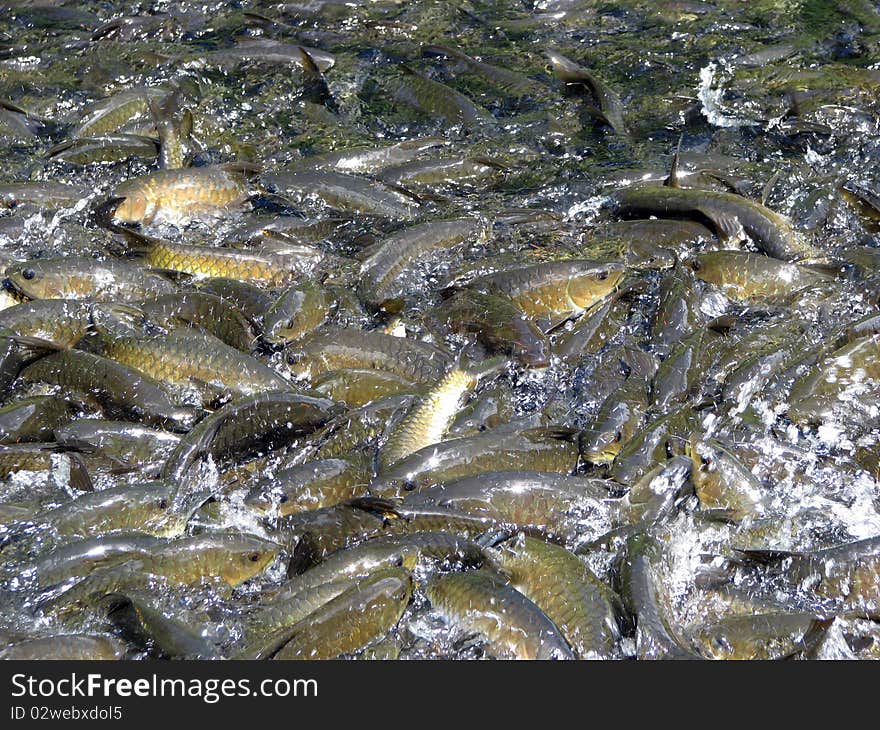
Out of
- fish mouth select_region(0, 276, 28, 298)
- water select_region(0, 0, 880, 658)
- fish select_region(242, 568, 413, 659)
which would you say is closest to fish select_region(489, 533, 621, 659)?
water select_region(0, 0, 880, 658)

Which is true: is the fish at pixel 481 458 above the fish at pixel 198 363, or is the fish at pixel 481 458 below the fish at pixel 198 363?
below

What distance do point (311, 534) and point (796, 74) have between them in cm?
508

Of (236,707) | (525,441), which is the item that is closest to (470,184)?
(525,441)

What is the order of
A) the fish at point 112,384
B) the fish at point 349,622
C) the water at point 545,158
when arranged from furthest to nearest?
the fish at point 112,384, the water at point 545,158, the fish at point 349,622

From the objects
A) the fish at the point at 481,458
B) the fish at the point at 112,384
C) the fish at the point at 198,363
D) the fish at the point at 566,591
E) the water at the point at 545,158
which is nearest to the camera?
the fish at the point at 566,591

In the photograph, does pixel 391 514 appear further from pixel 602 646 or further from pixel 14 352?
pixel 14 352

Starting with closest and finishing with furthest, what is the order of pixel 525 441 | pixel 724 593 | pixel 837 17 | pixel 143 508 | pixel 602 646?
pixel 602 646 → pixel 724 593 → pixel 143 508 → pixel 525 441 → pixel 837 17

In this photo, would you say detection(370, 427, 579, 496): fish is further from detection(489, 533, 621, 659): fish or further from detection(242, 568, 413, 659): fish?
detection(242, 568, 413, 659): fish

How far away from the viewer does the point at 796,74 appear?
280 inches

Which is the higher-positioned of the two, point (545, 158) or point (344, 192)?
point (344, 192)

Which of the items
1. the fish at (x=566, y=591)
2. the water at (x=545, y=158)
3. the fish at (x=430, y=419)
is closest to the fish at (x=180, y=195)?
the water at (x=545, y=158)

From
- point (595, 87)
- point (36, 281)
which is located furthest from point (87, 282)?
point (595, 87)

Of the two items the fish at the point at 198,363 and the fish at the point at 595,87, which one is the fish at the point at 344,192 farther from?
the fish at the point at 595,87

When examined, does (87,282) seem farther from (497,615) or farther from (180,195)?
(497,615)
